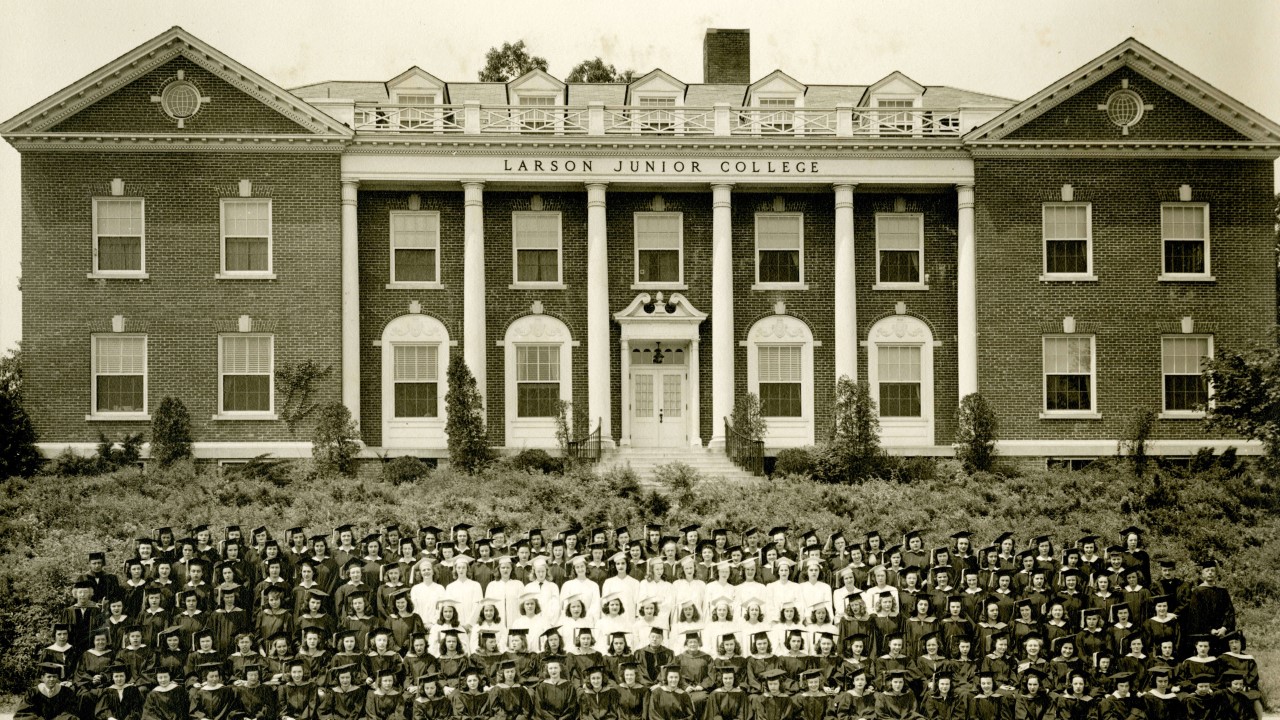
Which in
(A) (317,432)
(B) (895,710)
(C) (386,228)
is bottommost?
(B) (895,710)

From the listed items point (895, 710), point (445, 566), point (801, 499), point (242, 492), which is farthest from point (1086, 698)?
point (242, 492)

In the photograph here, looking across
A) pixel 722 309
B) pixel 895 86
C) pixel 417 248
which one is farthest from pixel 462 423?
pixel 895 86

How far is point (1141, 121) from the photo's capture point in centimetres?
2600

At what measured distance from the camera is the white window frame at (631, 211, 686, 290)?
88.3 ft

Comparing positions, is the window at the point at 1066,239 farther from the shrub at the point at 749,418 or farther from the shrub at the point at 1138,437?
the shrub at the point at 749,418

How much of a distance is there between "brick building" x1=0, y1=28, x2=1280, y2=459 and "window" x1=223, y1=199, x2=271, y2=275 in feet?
0.20

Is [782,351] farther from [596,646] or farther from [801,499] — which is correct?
[596,646]

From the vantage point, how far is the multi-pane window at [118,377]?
25.2 metres

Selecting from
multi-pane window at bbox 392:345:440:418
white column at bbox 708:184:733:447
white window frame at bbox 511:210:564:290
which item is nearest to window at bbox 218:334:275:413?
multi-pane window at bbox 392:345:440:418

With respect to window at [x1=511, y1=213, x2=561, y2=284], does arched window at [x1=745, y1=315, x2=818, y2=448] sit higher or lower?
lower

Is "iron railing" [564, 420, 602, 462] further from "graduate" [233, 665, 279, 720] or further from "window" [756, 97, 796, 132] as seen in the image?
"graduate" [233, 665, 279, 720]

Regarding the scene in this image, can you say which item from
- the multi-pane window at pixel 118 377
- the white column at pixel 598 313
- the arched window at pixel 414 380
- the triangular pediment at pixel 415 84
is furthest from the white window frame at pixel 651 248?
the multi-pane window at pixel 118 377

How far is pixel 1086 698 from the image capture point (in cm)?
1221

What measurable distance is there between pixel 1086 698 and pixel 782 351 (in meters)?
15.4
